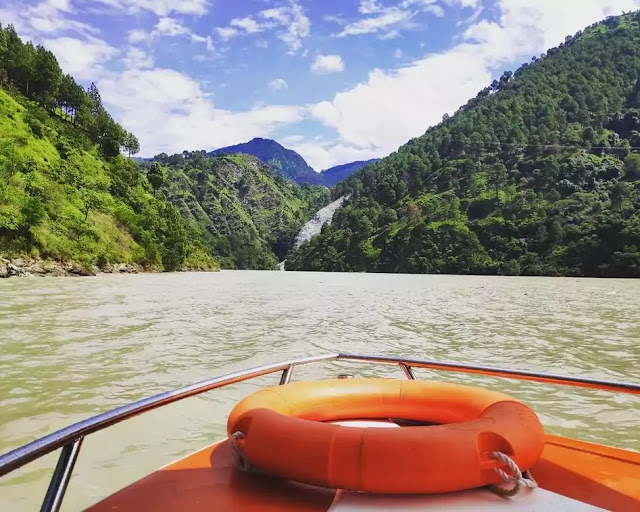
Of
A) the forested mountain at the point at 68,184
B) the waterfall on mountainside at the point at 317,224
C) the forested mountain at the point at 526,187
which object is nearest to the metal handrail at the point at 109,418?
the forested mountain at the point at 68,184

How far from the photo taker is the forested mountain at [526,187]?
78062mm

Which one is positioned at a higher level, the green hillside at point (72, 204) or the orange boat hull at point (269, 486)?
the green hillside at point (72, 204)

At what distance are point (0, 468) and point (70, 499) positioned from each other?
2.51 m

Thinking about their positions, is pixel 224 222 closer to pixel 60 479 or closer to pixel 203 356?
pixel 203 356

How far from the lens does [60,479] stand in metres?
2.10

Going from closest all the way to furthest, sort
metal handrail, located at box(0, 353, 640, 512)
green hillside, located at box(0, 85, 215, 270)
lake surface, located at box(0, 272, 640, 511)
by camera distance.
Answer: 1. metal handrail, located at box(0, 353, 640, 512)
2. lake surface, located at box(0, 272, 640, 511)
3. green hillside, located at box(0, 85, 215, 270)

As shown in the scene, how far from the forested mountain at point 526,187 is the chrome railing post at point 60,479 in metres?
73.5

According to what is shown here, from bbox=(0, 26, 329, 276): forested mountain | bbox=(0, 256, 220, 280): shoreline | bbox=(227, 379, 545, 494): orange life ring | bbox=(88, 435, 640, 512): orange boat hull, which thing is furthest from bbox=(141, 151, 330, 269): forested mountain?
bbox=(227, 379, 545, 494): orange life ring

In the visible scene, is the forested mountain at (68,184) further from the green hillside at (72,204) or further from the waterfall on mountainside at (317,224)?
the waterfall on mountainside at (317,224)

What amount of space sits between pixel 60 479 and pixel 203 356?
7.83m

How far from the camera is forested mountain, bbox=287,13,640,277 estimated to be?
256 ft

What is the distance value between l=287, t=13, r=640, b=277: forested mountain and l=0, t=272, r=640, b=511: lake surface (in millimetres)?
60437

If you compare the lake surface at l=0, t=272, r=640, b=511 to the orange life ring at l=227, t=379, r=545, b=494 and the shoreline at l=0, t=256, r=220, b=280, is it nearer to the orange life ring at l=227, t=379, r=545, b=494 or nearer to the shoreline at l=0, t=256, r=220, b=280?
the orange life ring at l=227, t=379, r=545, b=494

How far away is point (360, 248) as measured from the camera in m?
112
